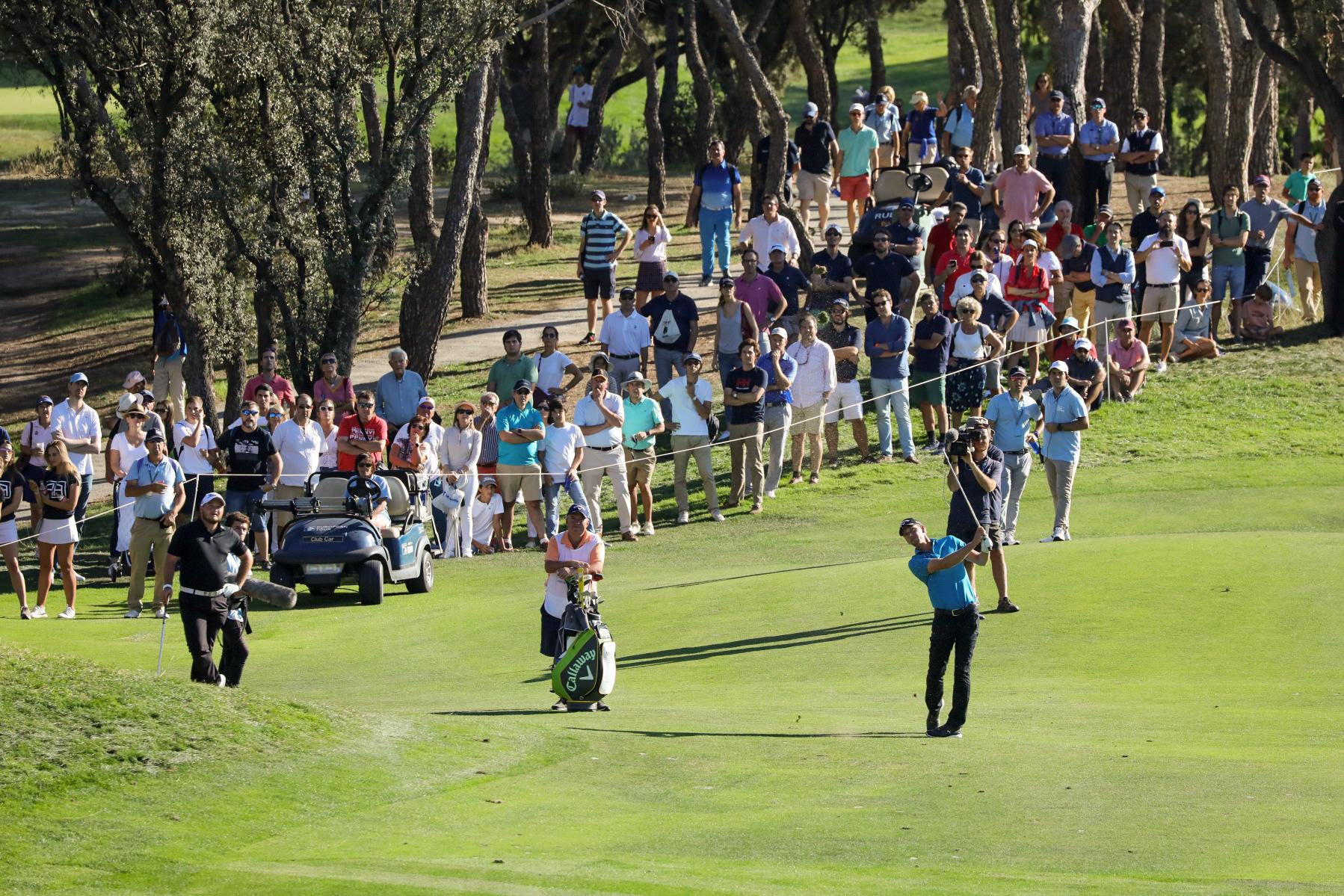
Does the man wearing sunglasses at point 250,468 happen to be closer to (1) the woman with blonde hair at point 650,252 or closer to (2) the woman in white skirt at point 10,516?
(2) the woman in white skirt at point 10,516

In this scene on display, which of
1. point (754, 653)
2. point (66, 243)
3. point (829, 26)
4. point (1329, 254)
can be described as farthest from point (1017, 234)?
point (829, 26)

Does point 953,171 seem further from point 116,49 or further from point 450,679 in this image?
point 450,679

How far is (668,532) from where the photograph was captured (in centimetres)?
2206

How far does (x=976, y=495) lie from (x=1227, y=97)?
20618mm

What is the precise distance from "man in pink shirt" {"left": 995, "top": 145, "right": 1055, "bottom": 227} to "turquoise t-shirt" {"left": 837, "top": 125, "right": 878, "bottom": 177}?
3860 mm

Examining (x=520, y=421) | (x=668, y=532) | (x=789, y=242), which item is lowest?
(x=668, y=532)

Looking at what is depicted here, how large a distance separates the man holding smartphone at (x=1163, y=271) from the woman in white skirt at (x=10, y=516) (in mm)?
15570

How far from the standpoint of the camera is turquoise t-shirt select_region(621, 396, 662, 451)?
21.7 metres

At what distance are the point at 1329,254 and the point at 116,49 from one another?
18.5m

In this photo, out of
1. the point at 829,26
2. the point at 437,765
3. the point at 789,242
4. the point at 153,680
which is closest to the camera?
the point at 437,765

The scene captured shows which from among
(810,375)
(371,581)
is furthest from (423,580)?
(810,375)

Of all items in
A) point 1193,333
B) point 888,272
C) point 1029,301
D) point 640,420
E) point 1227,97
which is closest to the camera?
point 640,420

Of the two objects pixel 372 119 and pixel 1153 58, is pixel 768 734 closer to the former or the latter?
pixel 372 119

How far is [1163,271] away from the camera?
83.0 ft
